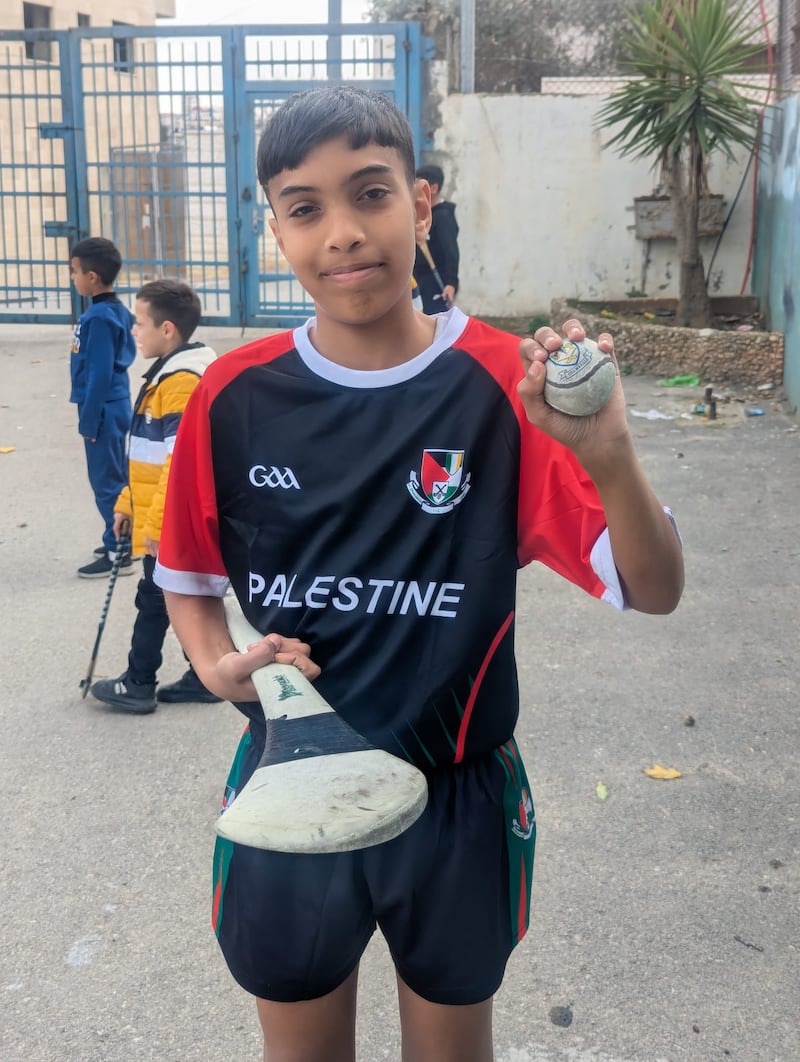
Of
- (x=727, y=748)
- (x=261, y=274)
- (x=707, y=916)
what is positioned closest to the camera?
(x=707, y=916)

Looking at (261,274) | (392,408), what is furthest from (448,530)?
(261,274)

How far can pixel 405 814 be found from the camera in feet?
4.43

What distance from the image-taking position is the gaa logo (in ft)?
5.30

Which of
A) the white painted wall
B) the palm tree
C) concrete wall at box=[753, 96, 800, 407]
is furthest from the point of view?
the white painted wall

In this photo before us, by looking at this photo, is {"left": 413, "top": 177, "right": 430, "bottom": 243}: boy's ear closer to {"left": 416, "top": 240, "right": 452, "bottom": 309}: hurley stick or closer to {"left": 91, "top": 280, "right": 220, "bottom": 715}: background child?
{"left": 91, "top": 280, "right": 220, "bottom": 715}: background child

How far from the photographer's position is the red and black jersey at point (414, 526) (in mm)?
1568

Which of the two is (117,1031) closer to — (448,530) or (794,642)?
(448,530)

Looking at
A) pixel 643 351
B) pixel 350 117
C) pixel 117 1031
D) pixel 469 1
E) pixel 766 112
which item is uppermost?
pixel 469 1

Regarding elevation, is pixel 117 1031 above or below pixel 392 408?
below

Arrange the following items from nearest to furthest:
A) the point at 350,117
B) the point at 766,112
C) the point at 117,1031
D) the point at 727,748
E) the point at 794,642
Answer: the point at 350,117, the point at 117,1031, the point at 727,748, the point at 794,642, the point at 766,112

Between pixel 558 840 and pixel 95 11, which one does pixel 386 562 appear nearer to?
pixel 558 840

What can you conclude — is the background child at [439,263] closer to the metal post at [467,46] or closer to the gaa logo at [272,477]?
the metal post at [467,46]

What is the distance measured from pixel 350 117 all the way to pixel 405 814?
2.91 feet

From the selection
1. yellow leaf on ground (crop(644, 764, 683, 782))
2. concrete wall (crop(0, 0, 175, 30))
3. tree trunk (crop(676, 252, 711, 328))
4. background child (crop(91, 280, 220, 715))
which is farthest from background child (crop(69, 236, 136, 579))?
concrete wall (crop(0, 0, 175, 30))
